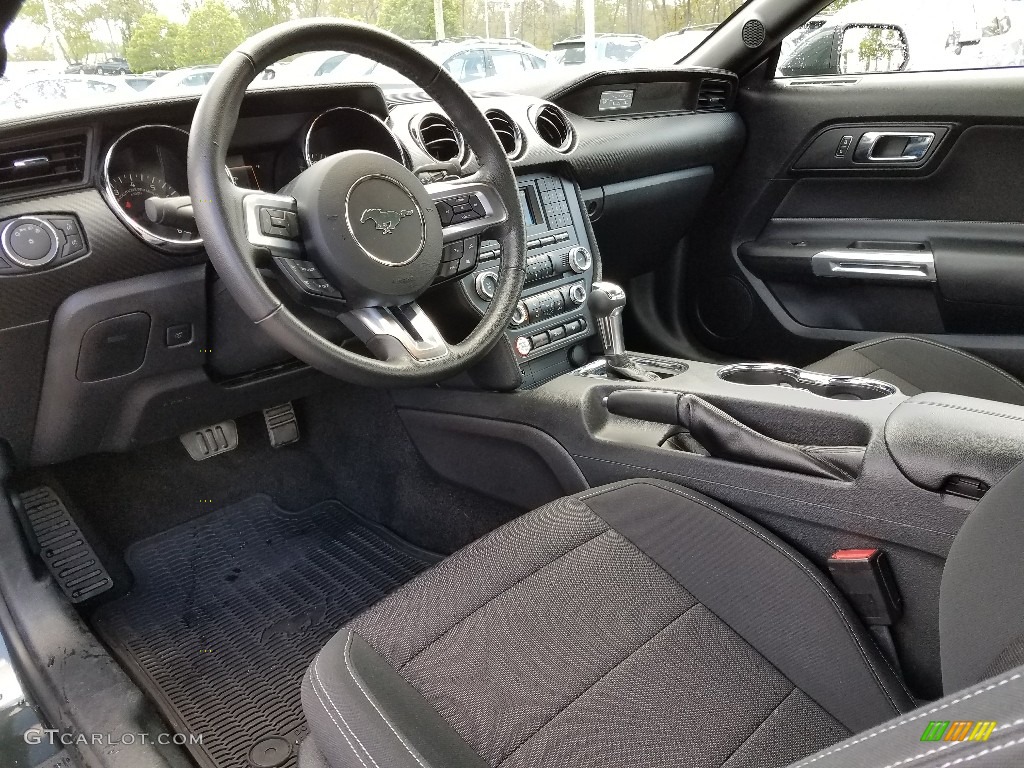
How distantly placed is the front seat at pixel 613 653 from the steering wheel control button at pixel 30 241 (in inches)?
29.8

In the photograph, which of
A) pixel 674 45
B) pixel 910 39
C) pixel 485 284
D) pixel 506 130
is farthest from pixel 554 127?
pixel 910 39

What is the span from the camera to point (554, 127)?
2090 mm

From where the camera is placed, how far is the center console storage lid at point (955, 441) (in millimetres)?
1063

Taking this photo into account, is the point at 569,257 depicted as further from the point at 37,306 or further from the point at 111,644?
the point at 111,644

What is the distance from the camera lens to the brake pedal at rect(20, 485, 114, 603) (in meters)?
1.77

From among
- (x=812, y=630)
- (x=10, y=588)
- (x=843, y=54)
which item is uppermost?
(x=843, y=54)

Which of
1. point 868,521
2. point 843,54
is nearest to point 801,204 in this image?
point 843,54

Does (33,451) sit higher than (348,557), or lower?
higher

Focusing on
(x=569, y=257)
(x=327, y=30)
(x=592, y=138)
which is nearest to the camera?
(x=327, y=30)

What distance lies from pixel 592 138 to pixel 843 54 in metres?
0.93

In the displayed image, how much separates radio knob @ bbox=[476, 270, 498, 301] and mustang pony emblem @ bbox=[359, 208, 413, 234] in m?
0.34

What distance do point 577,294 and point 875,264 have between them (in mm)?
1009

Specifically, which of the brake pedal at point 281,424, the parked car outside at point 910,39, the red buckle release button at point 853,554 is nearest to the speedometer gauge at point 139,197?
the brake pedal at point 281,424

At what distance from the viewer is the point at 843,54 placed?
254 centimetres
